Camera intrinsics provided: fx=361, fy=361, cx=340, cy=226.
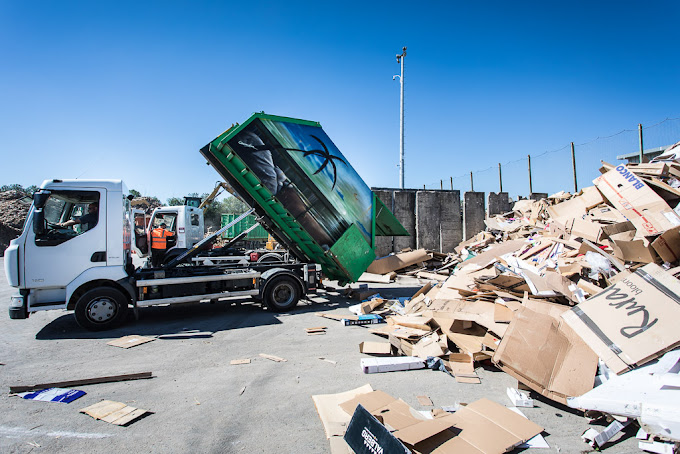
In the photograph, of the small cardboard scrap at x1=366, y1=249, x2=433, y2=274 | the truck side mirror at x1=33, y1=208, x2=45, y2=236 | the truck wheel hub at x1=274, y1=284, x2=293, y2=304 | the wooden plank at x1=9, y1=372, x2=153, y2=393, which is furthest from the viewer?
the small cardboard scrap at x1=366, y1=249, x2=433, y2=274

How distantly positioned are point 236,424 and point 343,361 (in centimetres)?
170

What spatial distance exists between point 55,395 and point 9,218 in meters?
27.3

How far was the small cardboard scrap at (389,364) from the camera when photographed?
404 cm

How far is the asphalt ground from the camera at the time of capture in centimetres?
273

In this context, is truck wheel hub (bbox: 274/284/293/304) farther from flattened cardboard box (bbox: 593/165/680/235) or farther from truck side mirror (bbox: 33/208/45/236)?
flattened cardboard box (bbox: 593/165/680/235)

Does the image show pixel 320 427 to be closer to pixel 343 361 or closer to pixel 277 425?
pixel 277 425

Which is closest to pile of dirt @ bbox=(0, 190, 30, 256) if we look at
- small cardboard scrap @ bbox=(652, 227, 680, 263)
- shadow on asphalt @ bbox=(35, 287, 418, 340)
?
shadow on asphalt @ bbox=(35, 287, 418, 340)

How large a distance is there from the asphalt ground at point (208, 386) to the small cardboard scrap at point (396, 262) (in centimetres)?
503

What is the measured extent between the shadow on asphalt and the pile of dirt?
19680 mm

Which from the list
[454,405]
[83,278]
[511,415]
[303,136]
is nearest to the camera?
[511,415]

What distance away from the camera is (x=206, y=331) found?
5.75 m

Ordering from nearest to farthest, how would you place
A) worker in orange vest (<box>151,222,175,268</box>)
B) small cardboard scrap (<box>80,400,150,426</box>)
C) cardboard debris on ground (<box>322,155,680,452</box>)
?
small cardboard scrap (<box>80,400,150,426</box>)
cardboard debris on ground (<box>322,155,680,452</box>)
worker in orange vest (<box>151,222,175,268</box>)

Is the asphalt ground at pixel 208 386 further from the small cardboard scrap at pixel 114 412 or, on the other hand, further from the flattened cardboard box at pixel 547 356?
the flattened cardboard box at pixel 547 356

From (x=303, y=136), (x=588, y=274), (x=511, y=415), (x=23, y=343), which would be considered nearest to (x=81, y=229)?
(x=23, y=343)
